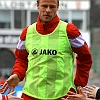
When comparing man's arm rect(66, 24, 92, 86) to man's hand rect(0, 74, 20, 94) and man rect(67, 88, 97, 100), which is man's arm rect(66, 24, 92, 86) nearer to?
man rect(67, 88, 97, 100)

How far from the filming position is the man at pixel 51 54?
9.60ft

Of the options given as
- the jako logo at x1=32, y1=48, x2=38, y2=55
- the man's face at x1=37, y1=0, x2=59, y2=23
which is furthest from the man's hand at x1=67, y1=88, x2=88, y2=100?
the man's face at x1=37, y1=0, x2=59, y2=23

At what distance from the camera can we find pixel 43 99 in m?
2.93

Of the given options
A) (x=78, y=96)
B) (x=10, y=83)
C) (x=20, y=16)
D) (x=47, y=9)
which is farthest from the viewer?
(x=20, y=16)

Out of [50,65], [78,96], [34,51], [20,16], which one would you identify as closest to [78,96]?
[78,96]

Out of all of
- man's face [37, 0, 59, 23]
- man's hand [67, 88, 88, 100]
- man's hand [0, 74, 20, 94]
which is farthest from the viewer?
man's hand [0, 74, 20, 94]

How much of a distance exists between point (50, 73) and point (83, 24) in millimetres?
17083

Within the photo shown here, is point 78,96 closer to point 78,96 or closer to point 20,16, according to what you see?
point 78,96

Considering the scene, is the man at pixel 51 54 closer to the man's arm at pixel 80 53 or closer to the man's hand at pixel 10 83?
the man's arm at pixel 80 53

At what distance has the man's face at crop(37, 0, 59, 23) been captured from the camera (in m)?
2.91

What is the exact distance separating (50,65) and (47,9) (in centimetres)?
37

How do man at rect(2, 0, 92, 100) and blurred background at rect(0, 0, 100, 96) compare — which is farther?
blurred background at rect(0, 0, 100, 96)

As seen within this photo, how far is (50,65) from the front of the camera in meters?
2.92

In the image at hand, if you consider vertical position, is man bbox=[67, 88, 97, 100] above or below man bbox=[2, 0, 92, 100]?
below
